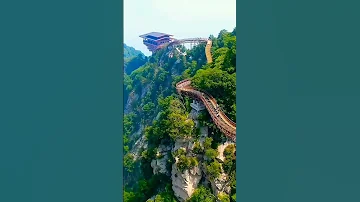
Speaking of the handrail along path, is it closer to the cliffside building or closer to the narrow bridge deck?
the narrow bridge deck

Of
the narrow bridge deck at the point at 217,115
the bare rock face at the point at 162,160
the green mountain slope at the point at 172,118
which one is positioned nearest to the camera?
the narrow bridge deck at the point at 217,115

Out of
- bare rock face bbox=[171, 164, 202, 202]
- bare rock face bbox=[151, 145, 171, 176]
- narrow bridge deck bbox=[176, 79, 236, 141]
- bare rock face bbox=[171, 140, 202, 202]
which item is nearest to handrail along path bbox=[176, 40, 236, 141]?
narrow bridge deck bbox=[176, 79, 236, 141]

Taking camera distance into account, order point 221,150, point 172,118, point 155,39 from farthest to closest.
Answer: point 155,39
point 172,118
point 221,150

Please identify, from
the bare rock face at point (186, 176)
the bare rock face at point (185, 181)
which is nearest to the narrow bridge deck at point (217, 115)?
the bare rock face at point (186, 176)

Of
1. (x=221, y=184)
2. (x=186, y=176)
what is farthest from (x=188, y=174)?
(x=221, y=184)

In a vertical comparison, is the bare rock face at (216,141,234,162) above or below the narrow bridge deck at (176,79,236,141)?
below

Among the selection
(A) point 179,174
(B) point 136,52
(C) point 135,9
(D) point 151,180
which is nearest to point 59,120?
(A) point 179,174

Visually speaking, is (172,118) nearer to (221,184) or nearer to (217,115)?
(217,115)

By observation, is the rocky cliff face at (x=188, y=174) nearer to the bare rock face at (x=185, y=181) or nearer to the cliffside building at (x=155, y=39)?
the bare rock face at (x=185, y=181)
